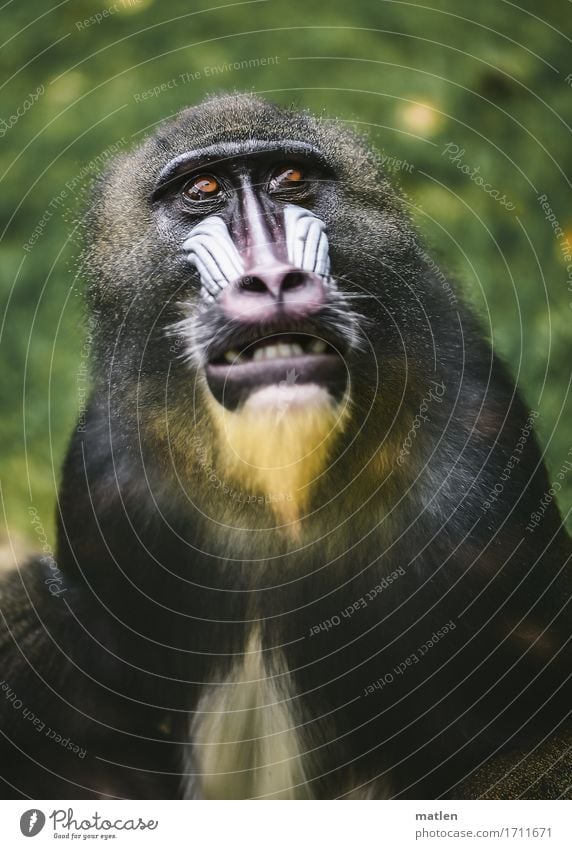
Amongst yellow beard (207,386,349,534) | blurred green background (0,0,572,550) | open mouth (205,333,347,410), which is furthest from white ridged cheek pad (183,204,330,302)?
blurred green background (0,0,572,550)

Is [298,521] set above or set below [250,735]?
above

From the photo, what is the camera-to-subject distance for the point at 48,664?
8.23 ft

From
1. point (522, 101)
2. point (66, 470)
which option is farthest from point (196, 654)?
point (522, 101)

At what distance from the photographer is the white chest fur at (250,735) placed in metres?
2.34

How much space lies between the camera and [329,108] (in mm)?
2744

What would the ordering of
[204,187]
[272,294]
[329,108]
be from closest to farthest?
[272,294]
[204,187]
[329,108]

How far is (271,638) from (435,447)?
0.60 metres

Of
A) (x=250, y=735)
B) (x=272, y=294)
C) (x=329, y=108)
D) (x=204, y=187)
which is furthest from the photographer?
(x=329, y=108)

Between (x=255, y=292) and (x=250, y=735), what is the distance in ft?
3.76

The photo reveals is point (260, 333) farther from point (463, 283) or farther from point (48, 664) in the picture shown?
point (48, 664)

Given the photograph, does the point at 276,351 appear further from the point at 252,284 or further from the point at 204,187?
the point at 204,187

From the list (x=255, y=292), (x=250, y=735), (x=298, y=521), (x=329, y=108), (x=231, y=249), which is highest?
→ (x=329, y=108)

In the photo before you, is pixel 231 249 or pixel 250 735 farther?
pixel 250 735

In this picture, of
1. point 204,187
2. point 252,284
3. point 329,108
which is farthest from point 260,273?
point 329,108
